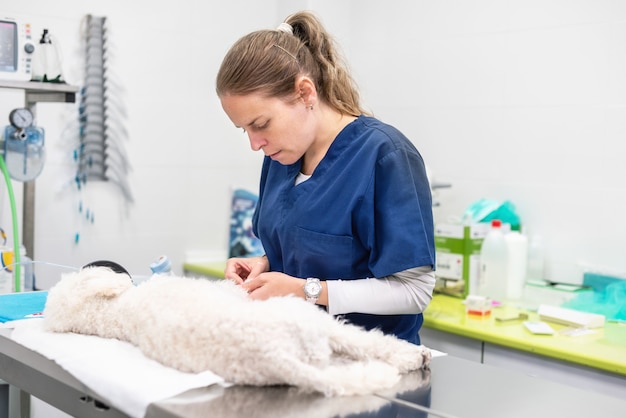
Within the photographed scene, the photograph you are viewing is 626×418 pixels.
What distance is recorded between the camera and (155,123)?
3.17 m

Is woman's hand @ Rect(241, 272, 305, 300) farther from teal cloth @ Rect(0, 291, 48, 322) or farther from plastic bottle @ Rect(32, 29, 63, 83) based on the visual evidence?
plastic bottle @ Rect(32, 29, 63, 83)

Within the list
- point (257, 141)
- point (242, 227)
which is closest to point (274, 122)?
point (257, 141)

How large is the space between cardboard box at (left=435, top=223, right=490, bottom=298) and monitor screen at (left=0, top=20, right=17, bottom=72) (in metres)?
1.55

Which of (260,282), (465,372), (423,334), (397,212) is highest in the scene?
(397,212)

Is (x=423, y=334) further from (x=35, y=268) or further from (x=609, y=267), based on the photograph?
(x=35, y=268)

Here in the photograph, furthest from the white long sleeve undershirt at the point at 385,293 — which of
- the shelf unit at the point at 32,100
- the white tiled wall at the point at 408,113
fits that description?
the shelf unit at the point at 32,100

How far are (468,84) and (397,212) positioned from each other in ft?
5.33

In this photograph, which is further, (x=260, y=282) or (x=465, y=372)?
(x=260, y=282)

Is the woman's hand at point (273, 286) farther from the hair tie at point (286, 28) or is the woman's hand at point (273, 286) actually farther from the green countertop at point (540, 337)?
the green countertop at point (540, 337)

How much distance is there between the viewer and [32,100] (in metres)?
2.65

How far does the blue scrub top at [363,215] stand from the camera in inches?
57.5

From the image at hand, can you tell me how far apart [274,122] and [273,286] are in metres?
0.34

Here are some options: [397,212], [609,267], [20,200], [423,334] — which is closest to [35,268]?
[20,200]

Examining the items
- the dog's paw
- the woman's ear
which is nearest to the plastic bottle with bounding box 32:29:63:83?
the woman's ear
